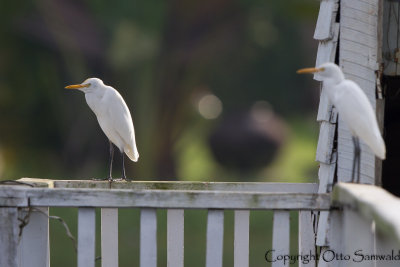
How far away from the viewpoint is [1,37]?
1873 centimetres

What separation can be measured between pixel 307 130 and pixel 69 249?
2315cm

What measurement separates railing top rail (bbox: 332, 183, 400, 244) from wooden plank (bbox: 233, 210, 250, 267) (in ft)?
2.68

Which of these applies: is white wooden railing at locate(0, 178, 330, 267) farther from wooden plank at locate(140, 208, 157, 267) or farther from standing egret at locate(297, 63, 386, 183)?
standing egret at locate(297, 63, 386, 183)

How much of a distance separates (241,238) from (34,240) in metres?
1.06

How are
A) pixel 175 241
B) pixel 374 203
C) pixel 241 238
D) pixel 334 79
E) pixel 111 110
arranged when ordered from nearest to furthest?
pixel 374 203
pixel 334 79
pixel 175 241
pixel 241 238
pixel 111 110

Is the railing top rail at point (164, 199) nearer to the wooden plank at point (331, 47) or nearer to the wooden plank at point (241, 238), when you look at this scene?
the wooden plank at point (241, 238)

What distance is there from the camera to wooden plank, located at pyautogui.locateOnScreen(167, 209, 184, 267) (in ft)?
12.2

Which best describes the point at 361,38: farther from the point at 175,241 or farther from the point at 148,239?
the point at 148,239

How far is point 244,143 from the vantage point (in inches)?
895

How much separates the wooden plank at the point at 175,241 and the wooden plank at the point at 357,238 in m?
0.98

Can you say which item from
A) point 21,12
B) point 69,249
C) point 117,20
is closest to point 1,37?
point 21,12

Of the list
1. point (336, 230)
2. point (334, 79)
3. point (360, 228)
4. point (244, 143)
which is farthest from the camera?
point (244, 143)

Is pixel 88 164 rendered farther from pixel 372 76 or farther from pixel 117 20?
pixel 372 76

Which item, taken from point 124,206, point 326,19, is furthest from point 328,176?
point 124,206
